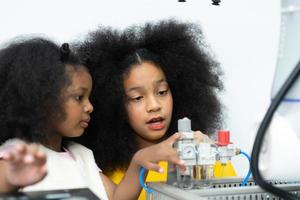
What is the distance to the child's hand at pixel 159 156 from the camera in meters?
0.85

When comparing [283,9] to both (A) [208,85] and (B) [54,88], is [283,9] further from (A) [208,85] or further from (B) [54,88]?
(A) [208,85]

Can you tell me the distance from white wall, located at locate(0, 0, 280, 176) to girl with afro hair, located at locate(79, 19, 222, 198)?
0.09m

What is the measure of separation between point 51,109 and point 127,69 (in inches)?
9.7

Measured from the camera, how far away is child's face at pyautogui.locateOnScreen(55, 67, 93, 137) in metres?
1.06

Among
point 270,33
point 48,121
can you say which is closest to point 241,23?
point 270,33

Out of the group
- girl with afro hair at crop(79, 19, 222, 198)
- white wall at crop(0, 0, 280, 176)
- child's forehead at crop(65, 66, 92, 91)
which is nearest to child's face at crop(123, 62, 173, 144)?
girl with afro hair at crop(79, 19, 222, 198)

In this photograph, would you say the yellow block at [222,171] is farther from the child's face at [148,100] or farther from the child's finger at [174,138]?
the child's finger at [174,138]

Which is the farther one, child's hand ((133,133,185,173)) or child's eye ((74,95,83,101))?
child's eye ((74,95,83,101))

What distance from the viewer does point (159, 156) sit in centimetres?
92

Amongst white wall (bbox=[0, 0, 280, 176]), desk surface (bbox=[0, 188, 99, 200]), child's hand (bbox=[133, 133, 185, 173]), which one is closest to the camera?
desk surface (bbox=[0, 188, 99, 200])

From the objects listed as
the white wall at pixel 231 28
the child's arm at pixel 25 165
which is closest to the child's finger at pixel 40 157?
the child's arm at pixel 25 165

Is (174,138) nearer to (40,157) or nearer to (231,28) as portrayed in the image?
(40,157)

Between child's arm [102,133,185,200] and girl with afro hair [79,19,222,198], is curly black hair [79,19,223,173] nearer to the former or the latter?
girl with afro hair [79,19,222,198]

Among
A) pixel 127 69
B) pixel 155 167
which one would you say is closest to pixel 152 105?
pixel 127 69
